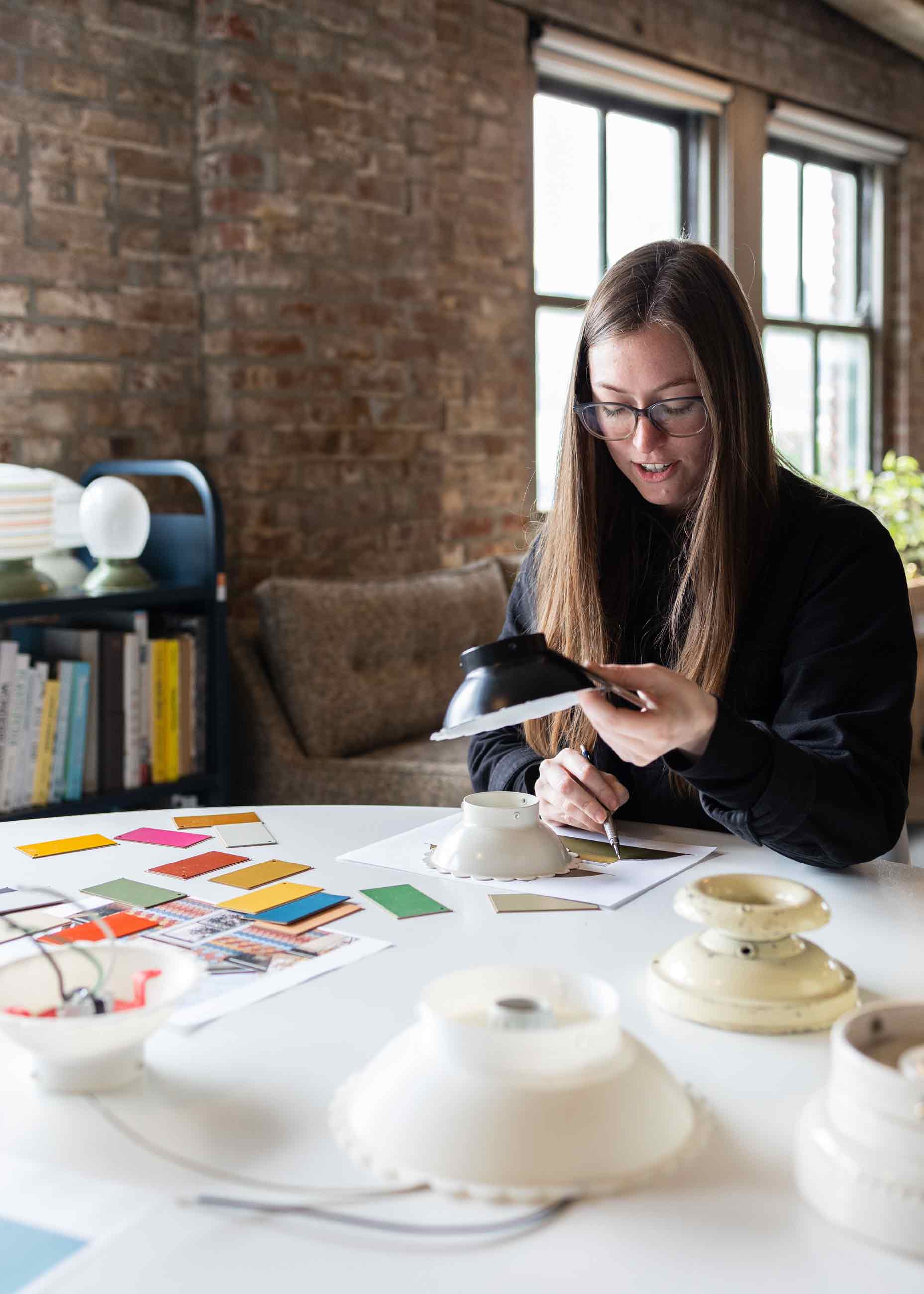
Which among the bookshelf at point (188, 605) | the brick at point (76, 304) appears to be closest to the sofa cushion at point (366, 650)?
the bookshelf at point (188, 605)

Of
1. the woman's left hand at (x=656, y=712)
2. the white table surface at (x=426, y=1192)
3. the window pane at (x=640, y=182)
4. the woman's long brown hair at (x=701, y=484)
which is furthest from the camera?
the window pane at (x=640, y=182)

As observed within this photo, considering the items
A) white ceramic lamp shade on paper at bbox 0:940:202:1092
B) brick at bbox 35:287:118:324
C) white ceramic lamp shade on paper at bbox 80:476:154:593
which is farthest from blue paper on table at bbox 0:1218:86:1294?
brick at bbox 35:287:118:324

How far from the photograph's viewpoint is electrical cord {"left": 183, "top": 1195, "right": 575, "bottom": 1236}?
681 millimetres

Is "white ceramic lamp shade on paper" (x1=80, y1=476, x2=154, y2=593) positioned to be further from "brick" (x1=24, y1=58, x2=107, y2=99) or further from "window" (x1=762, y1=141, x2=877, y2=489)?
"window" (x1=762, y1=141, x2=877, y2=489)

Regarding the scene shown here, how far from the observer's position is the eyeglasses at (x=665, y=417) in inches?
62.1

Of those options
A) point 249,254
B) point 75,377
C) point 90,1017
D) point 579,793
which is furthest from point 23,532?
point 90,1017

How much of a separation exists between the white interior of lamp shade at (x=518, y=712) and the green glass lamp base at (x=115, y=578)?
1.77m

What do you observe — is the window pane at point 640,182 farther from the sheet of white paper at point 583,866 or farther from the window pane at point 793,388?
the sheet of white paper at point 583,866

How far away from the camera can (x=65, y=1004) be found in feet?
2.91

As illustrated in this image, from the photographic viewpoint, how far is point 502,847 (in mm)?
1342

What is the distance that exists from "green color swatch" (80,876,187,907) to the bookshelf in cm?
144

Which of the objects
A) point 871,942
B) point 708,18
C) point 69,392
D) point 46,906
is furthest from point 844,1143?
point 708,18

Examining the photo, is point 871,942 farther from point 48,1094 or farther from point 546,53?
point 546,53

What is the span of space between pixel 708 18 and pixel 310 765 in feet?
12.6
